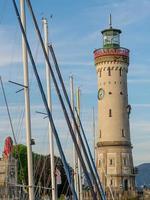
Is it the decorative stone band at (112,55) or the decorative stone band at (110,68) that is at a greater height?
the decorative stone band at (112,55)

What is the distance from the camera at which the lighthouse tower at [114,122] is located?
91250 mm

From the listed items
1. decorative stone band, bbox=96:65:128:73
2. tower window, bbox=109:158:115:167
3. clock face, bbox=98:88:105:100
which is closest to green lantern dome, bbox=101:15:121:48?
decorative stone band, bbox=96:65:128:73

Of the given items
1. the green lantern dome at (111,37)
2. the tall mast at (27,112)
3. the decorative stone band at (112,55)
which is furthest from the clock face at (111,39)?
the tall mast at (27,112)

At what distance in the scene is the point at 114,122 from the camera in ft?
301

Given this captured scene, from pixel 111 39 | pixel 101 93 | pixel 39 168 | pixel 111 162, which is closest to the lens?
pixel 39 168

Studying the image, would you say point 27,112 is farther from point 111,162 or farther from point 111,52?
point 111,52

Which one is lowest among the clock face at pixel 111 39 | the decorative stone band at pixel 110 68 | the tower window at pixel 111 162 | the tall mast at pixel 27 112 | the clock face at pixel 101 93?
the tall mast at pixel 27 112

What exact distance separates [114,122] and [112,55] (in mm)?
10765

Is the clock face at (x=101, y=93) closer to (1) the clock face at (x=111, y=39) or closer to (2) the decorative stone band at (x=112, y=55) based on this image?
(2) the decorative stone band at (x=112, y=55)

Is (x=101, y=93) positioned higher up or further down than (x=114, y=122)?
higher up

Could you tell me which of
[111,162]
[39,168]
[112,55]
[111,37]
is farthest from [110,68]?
[39,168]

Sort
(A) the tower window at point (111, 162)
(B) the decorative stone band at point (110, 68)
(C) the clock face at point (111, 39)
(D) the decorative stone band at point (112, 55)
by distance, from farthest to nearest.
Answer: (C) the clock face at point (111, 39) → (D) the decorative stone band at point (112, 55) → (B) the decorative stone band at point (110, 68) → (A) the tower window at point (111, 162)

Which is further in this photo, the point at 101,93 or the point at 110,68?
the point at 101,93

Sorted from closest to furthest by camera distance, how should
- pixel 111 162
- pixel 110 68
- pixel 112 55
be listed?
pixel 111 162, pixel 110 68, pixel 112 55
